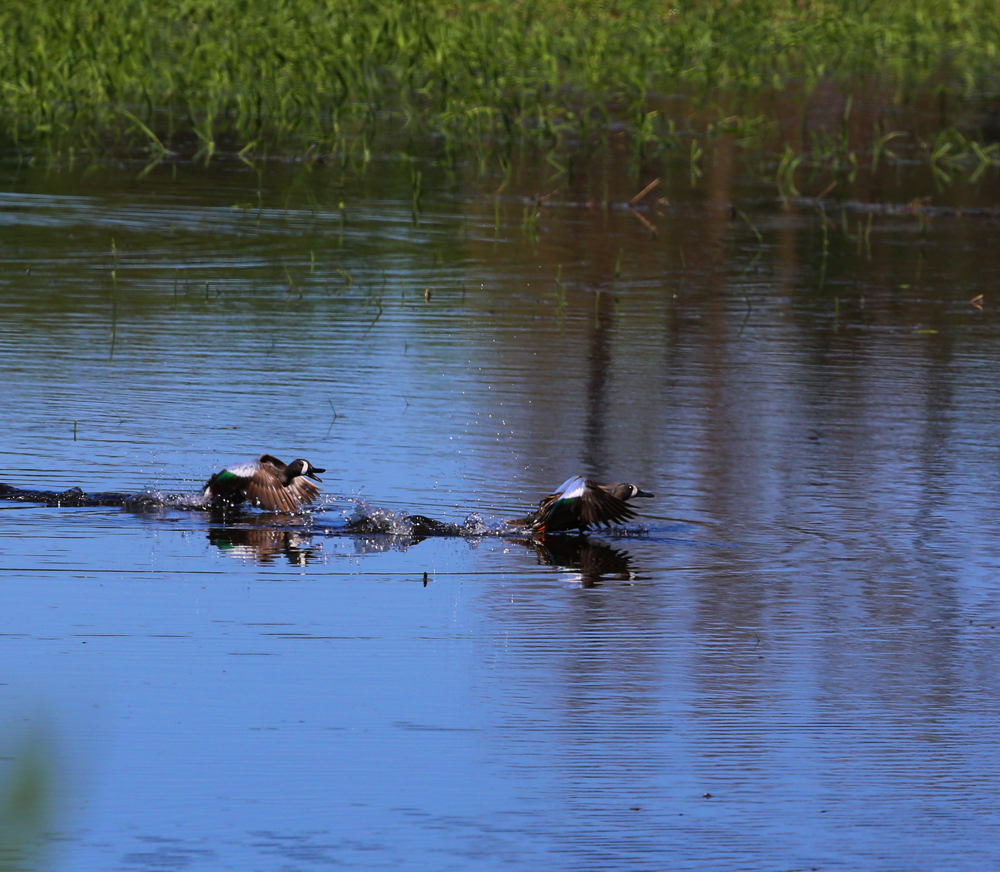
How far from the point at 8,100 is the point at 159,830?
1648 cm

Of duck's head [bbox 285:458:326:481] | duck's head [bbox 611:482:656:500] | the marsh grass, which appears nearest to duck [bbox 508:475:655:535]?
duck's head [bbox 611:482:656:500]

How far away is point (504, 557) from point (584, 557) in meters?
0.30

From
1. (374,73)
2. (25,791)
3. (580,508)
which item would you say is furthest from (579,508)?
(374,73)

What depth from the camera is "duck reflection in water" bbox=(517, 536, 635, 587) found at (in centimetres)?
680

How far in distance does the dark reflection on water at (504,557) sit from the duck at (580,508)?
10cm

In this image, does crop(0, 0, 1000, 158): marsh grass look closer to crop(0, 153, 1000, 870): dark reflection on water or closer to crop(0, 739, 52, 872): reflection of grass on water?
crop(0, 153, 1000, 870): dark reflection on water

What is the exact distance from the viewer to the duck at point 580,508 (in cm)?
718

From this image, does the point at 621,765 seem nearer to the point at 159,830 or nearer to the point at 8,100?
the point at 159,830

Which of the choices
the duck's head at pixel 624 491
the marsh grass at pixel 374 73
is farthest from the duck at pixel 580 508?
the marsh grass at pixel 374 73

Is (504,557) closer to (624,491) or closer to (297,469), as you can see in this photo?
(624,491)

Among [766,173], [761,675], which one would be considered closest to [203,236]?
[766,173]

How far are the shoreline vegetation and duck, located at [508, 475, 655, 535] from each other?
1086 centimetres

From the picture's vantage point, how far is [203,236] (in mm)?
13891

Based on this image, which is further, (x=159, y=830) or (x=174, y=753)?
(x=174, y=753)
